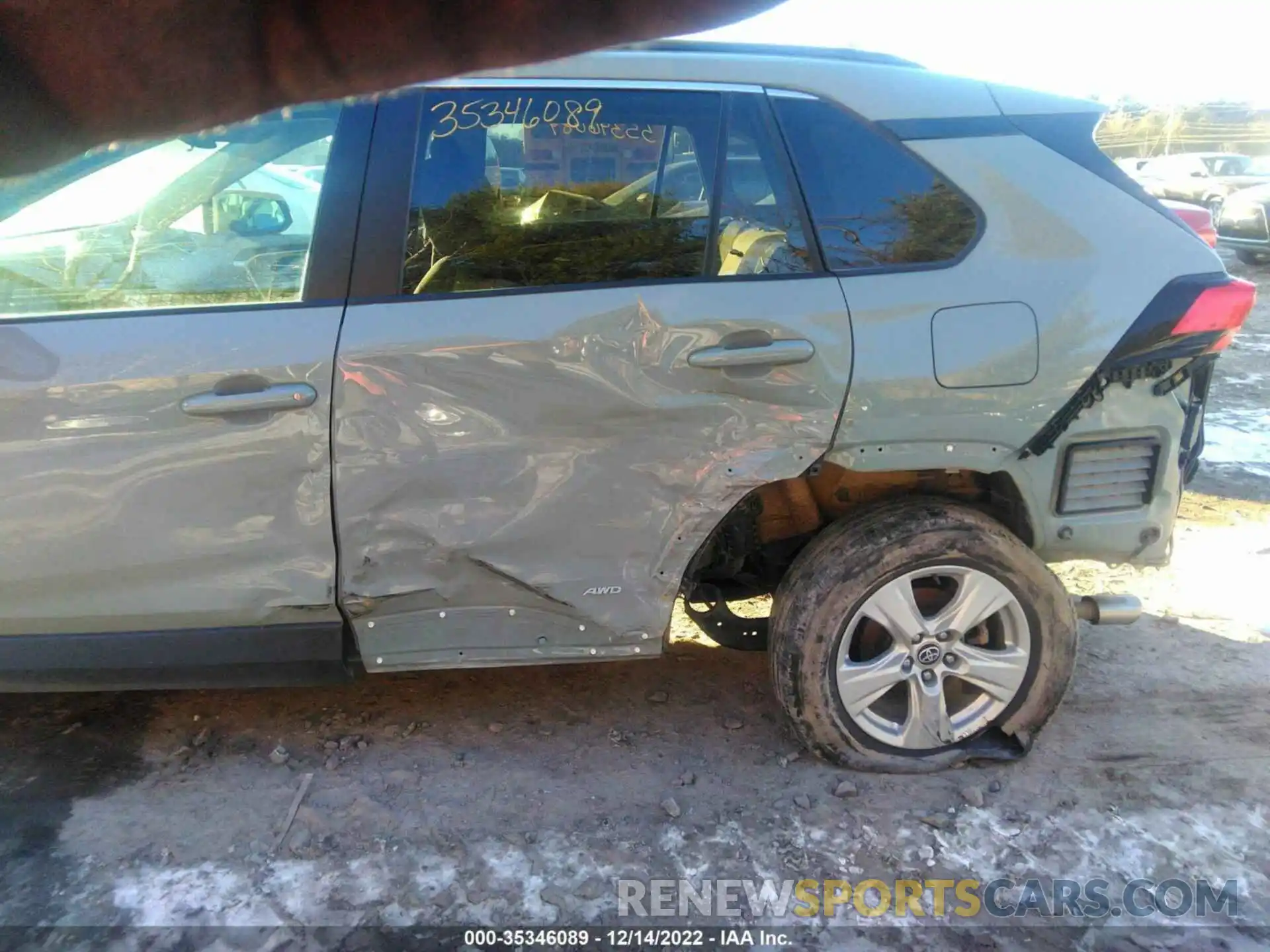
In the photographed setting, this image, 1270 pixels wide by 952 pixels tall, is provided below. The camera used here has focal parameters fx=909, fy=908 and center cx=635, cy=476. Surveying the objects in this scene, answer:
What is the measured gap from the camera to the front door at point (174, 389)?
89.1 inches

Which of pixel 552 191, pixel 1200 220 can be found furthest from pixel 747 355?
pixel 1200 220

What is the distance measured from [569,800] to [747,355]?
1346mm

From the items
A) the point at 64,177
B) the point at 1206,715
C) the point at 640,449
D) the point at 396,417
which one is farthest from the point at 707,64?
the point at 1206,715

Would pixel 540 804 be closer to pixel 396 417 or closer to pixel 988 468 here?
pixel 396 417

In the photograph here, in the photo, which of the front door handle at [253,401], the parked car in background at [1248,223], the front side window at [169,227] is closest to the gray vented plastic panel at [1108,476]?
the front door handle at [253,401]

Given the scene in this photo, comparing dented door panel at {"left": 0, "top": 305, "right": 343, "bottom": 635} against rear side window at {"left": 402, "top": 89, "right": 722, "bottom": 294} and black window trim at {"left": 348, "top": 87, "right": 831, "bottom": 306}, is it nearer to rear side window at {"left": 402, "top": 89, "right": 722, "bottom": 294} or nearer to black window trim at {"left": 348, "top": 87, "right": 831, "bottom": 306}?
black window trim at {"left": 348, "top": 87, "right": 831, "bottom": 306}

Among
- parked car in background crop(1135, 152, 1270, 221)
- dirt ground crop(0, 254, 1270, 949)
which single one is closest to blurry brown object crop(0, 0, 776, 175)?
dirt ground crop(0, 254, 1270, 949)

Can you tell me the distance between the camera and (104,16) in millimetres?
997

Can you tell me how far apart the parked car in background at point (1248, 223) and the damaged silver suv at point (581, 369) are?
11.8 m

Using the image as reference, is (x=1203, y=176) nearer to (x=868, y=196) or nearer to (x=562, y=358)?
(x=868, y=196)

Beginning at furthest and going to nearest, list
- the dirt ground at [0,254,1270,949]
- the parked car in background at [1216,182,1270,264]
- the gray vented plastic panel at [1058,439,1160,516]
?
the parked car in background at [1216,182,1270,264], the gray vented plastic panel at [1058,439,1160,516], the dirt ground at [0,254,1270,949]

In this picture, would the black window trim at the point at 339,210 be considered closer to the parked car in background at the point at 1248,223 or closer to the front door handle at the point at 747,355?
the front door handle at the point at 747,355

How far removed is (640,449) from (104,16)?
1.60 m

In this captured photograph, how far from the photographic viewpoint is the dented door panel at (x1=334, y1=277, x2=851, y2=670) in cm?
233
